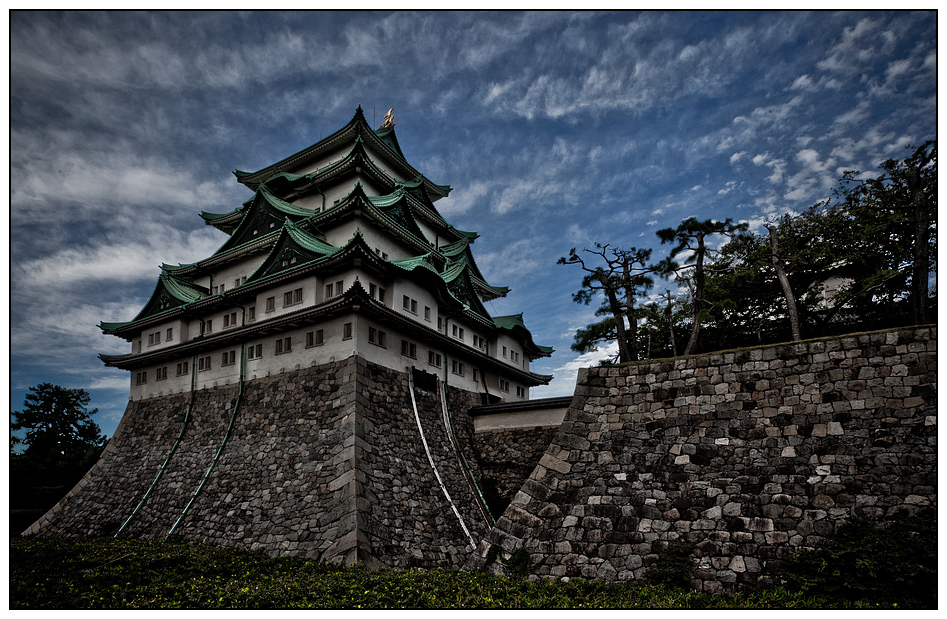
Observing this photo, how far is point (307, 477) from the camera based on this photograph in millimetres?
17875

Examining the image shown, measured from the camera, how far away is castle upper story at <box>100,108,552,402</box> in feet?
69.4

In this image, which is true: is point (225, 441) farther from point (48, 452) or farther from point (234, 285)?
point (48, 452)

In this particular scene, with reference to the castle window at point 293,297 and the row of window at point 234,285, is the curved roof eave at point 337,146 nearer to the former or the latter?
the row of window at point 234,285

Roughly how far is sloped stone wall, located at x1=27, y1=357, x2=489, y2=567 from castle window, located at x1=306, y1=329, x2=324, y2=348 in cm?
114

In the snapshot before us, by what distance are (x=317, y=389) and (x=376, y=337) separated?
3.08m

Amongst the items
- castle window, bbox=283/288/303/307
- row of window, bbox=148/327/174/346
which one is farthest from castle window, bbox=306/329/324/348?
row of window, bbox=148/327/174/346

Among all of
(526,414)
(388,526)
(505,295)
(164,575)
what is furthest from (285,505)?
(505,295)

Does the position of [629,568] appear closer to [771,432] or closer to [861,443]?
[771,432]

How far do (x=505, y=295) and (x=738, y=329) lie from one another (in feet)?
48.4

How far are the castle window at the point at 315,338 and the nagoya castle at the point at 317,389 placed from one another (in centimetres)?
7

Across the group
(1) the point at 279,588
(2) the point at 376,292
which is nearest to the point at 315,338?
(2) the point at 376,292

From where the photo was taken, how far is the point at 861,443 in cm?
995

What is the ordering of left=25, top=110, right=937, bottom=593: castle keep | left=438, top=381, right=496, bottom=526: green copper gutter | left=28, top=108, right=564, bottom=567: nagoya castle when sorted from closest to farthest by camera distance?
1. left=25, top=110, right=937, bottom=593: castle keep
2. left=28, top=108, right=564, bottom=567: nagoya castle
3. left=438, top=381, right=496, bottom=526: green copper gutter

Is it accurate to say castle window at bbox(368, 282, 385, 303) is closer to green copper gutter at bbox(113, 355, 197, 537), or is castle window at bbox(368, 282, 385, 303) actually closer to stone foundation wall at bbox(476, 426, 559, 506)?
stone foundation wall at bbox(476, 426, 559, 506)
